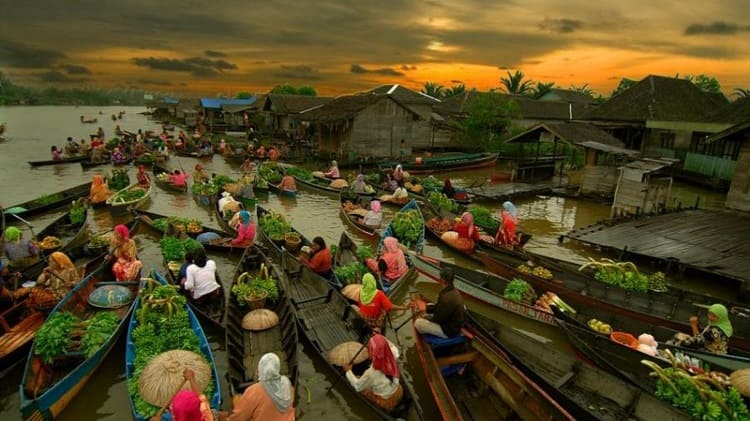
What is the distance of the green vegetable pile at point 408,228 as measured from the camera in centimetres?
1344

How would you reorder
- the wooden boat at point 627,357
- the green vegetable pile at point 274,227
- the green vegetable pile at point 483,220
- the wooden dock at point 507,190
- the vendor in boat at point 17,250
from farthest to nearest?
the wooden dock at point 507,190, the green vegetable pile at point 483,220, the green vegetable pile at point 274,227, the vendor in boat at point 17,250, the wooden boat at point 627,357

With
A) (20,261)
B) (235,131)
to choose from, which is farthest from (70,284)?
(235,131)

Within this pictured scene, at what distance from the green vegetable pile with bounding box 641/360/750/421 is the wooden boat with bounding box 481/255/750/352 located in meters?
2.78

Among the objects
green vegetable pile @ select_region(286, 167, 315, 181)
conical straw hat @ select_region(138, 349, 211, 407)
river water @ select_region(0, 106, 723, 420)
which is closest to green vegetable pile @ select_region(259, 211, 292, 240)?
river water @ select_region(0, 106, 723, 420)

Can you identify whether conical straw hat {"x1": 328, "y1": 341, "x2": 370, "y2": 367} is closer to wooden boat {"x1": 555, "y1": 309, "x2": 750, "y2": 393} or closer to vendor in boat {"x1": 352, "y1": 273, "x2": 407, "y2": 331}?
vendor in boat {"x1": 352, "y1": 273, "x2": 407, "y2": 331}

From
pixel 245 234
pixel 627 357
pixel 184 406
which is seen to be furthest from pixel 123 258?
pixel 627 357

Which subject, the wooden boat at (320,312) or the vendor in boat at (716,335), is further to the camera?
the wooden boat at (320,312)

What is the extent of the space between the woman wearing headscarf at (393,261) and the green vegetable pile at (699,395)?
19.0 feet

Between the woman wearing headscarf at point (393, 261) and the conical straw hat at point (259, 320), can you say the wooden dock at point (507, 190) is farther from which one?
the conical straw hat at point (259, 320)

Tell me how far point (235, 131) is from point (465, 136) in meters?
29.7

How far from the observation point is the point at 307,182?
2327cm

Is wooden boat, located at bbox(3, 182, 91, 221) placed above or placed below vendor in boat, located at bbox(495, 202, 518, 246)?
below

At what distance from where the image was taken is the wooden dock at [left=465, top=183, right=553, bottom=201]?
21.9 metres

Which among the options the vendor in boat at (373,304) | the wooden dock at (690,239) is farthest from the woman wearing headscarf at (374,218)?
the vendor in boat at (373,304)
